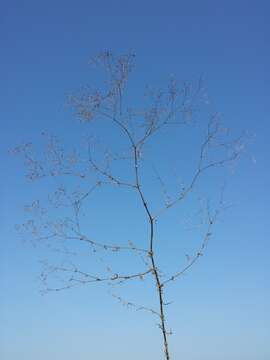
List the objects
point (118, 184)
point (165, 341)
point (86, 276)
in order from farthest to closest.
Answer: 1. point (118, 184)
2. point (86, 276)
3. point (165, 341)

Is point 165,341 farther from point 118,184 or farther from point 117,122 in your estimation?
point 117,122

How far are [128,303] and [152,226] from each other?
4.27 feet

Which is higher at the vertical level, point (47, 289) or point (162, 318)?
point (47, 289)

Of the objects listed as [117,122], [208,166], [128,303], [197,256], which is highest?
[117,122]

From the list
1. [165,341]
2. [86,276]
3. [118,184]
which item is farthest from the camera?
[118,184]

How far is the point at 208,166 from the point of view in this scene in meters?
9.55

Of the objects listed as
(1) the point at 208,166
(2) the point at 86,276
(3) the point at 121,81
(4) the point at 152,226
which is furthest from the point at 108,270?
(3) the point at 121,81

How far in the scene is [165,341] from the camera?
26.5 ft

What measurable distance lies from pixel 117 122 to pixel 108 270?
2795 millimetres

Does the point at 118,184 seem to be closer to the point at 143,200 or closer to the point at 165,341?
the point at 143,200

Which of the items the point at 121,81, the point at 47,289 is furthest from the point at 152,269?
the point at 121,81

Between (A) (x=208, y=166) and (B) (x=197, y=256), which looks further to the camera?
(A) (x=208, y=166)

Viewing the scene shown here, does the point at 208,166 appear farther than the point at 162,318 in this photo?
Yes

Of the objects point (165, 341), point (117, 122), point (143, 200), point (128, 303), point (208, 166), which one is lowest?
point (165, 341)
